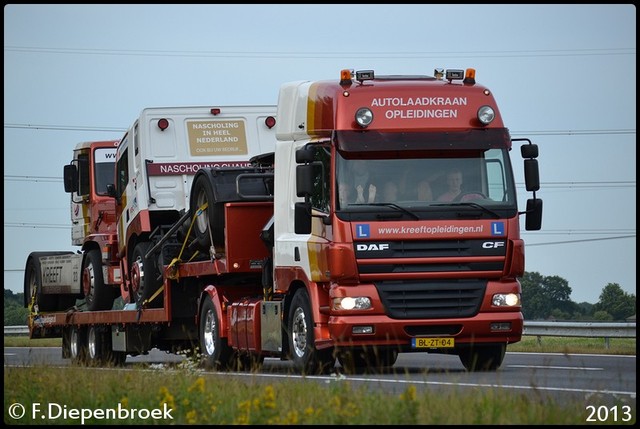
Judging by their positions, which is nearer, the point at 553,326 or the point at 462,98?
the point at 462,98

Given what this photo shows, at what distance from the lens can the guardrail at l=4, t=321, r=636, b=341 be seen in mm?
25938

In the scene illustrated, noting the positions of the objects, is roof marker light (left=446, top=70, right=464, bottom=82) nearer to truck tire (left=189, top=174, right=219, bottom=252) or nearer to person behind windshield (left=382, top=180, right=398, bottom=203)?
person behind windshield (left=382, top=180, right=398, bottom=203)

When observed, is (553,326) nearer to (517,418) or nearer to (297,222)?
(297,222)

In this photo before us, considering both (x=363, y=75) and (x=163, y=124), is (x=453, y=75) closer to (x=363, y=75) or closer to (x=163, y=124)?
(x=363, y=75)

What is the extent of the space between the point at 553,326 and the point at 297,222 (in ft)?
37.4

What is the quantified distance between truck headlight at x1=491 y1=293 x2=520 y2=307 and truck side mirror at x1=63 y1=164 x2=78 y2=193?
10501 millimetres

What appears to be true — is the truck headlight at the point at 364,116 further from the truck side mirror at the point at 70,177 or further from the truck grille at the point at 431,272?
the truck side mirror at the point at 70,177

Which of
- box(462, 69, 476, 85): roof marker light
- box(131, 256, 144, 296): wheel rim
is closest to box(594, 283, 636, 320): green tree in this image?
box(131, 256, 144, 296): wheel rim

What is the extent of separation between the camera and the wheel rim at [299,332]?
1856 cm

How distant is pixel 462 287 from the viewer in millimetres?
17922

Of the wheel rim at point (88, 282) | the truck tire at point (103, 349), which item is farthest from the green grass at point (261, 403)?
the wheel rim at point (88, 282)

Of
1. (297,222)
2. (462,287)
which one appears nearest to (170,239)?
(297,222)

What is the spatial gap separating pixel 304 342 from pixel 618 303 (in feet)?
86.0

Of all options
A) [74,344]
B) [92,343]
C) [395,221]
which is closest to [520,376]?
[395,221]
